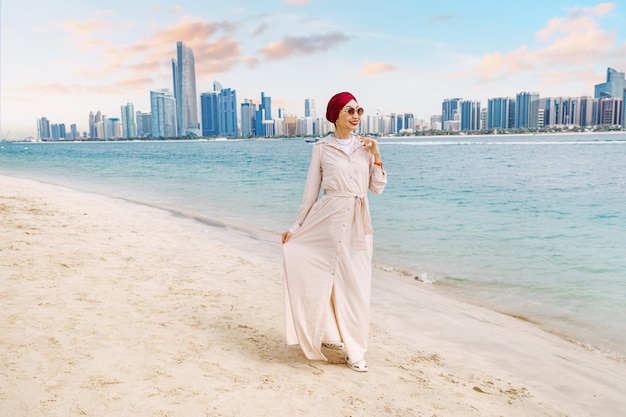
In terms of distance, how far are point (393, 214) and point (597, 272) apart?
8463 mm

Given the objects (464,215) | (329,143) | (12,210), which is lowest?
(464,215)

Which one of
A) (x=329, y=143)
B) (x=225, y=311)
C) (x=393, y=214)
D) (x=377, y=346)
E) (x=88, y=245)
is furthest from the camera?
(x=393, y=214)

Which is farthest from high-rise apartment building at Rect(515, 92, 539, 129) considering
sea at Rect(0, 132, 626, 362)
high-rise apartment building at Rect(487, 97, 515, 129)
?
sea at Rect(0, 132, 626, 362)

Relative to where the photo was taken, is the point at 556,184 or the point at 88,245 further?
the point at 556,184

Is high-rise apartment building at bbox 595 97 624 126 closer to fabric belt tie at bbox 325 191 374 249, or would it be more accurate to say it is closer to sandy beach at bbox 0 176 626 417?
sandy beach at bbox 0 176 626 417

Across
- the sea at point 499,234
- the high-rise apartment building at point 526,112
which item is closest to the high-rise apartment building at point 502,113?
the high-rise apartment building at point 526,112

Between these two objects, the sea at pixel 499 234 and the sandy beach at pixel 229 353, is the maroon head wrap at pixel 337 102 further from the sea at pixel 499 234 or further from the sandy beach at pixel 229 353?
the sea at pixel 499 234

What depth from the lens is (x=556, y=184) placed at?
29.1 metres

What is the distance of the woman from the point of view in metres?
3.65

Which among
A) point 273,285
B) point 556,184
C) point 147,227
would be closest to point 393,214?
point 147,227

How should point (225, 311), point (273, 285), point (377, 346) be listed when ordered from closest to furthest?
point (377, 346) < point (225, 311) < point (273, 285)

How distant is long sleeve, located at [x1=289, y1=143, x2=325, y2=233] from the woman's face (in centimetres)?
21

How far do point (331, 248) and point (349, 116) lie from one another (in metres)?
0.98

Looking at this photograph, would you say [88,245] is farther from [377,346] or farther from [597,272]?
[597,272]
